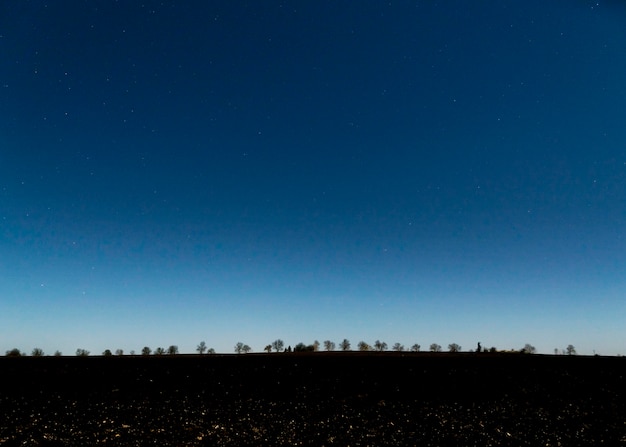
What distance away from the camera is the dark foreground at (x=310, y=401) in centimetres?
446

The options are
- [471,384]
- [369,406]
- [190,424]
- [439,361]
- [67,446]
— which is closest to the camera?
[67,446]

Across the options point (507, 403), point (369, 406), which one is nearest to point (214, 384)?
point (369, 406)

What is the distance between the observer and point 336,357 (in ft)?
19.1

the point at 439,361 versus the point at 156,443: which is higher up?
the point at 439,361

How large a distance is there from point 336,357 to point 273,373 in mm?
1055

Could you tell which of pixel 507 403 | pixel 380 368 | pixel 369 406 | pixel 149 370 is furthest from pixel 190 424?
pixel 507 403

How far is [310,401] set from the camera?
16.2 feet

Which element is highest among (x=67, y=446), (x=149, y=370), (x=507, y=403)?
(x=149, y=370)

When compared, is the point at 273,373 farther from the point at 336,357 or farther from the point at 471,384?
the point at 471,384

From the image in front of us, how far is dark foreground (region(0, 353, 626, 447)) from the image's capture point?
176 inches

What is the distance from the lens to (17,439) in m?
4.23

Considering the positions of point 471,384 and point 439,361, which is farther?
point 439,361

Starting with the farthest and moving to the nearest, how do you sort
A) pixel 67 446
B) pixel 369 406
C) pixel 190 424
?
pixel 369 406 → pixel 190 424 → pixel 67 446

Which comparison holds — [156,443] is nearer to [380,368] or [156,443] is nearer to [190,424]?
[190,424]
